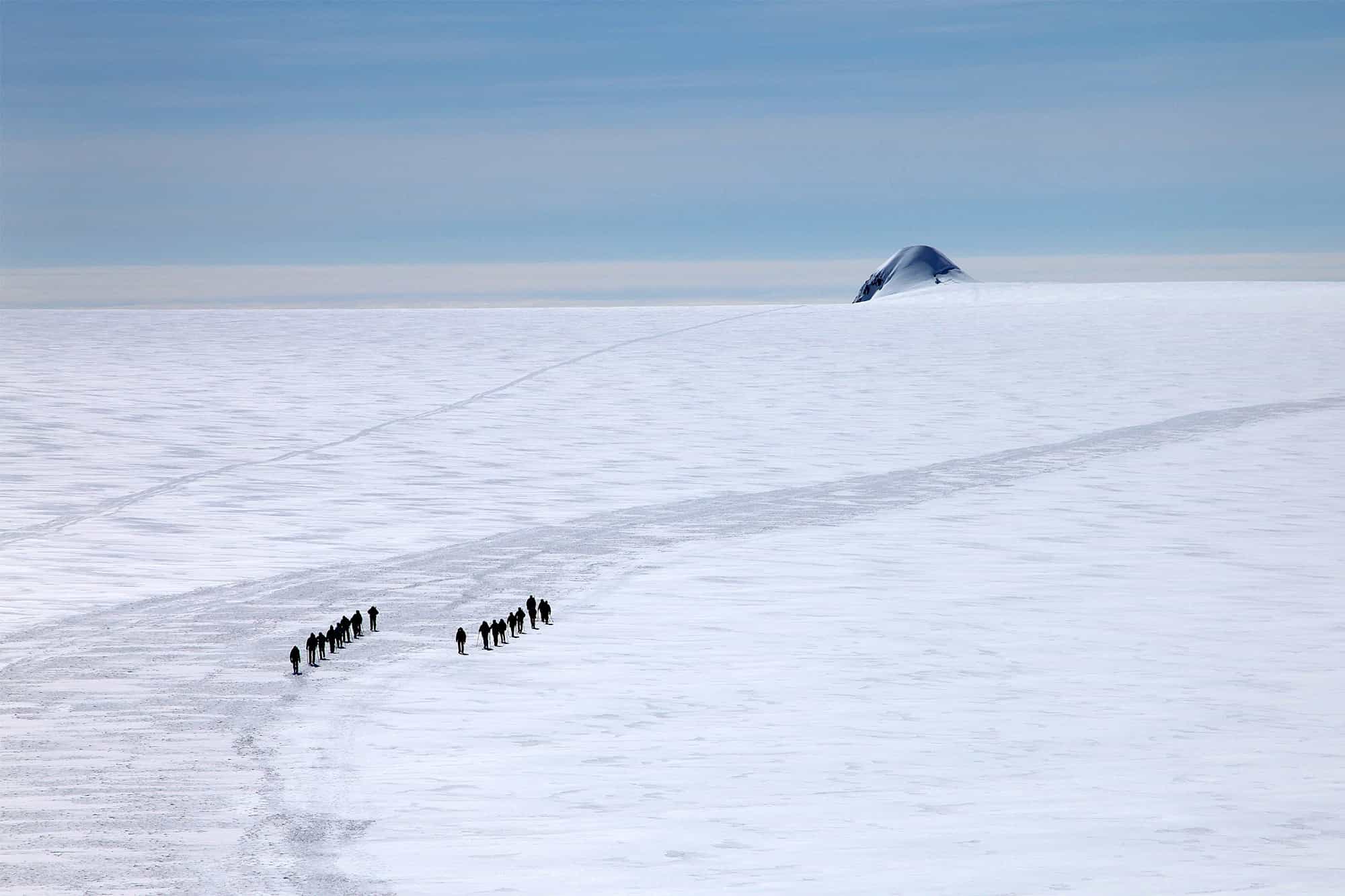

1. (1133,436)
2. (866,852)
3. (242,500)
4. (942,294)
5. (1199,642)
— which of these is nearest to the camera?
(866,852)

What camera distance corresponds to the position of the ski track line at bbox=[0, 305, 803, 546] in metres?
16.2

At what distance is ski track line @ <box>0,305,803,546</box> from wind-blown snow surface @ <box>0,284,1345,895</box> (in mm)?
100

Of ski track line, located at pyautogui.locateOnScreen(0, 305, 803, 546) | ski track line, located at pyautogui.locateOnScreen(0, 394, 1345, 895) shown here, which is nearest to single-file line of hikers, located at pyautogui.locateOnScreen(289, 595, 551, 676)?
ski track line, located at pyautogui.locateOnScreen(0, 394, 1345, 895)

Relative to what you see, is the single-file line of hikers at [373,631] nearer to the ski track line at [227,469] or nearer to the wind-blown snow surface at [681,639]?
the wind-blown snow surface at [681,639]

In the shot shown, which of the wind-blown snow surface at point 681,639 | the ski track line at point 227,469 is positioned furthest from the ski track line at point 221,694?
the ski track line at point 227,469

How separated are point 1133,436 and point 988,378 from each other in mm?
7197

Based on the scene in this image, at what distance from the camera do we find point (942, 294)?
5616cm

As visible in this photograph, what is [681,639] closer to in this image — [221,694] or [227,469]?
[221,694]

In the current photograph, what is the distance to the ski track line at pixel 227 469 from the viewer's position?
1616cm

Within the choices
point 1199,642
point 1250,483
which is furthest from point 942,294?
point 1199,642

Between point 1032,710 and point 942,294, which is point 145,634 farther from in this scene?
point 942,294

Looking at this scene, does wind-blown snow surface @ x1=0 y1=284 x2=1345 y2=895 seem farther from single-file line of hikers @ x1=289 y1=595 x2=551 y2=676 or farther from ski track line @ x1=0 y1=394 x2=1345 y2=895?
single-file line of hikers @ x1=289 y1=595 x2=551 y2=676

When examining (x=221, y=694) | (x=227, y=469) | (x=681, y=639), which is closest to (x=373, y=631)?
(x=221, y=694)

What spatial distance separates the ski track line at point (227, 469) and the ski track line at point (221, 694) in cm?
409
